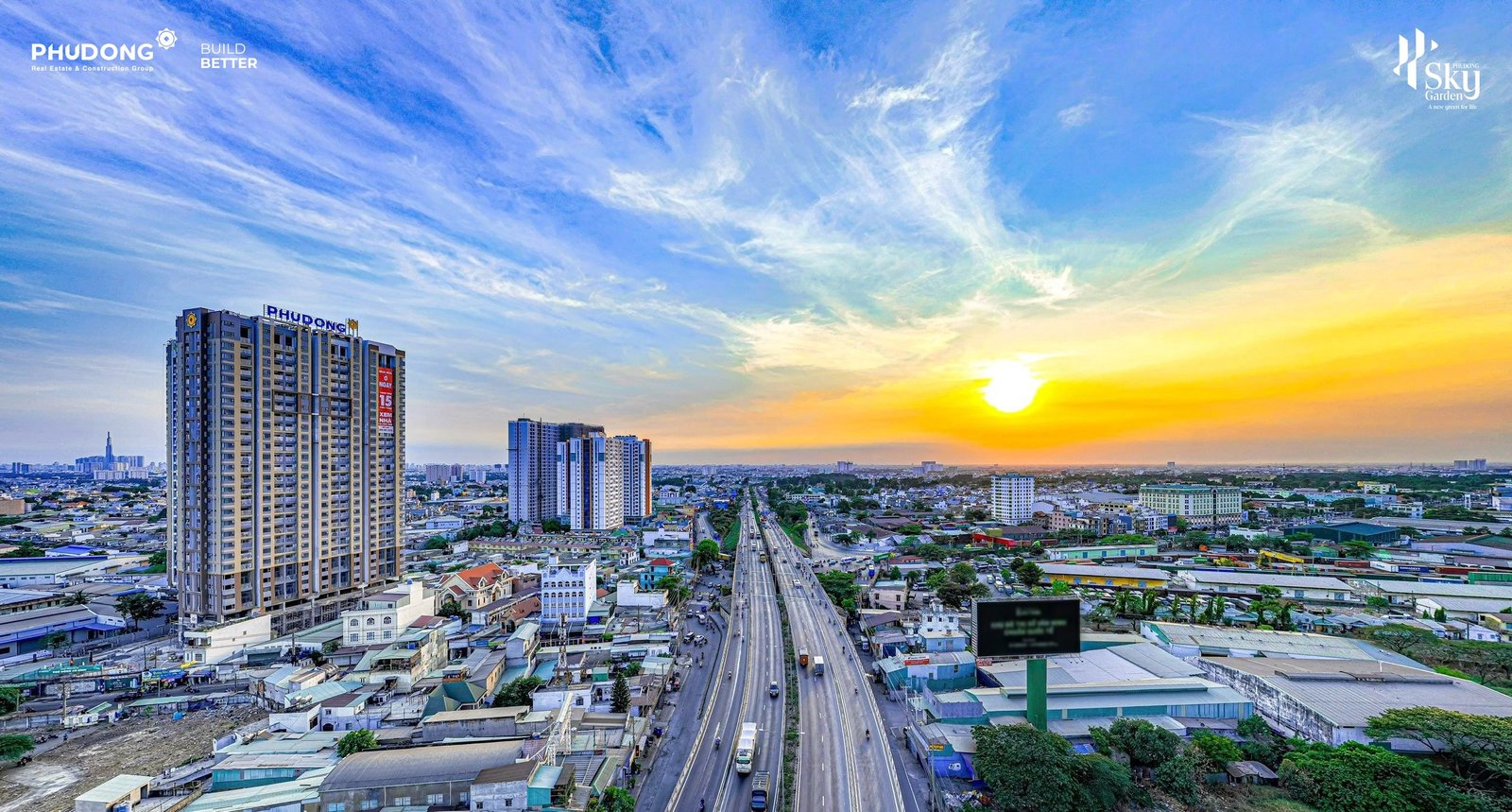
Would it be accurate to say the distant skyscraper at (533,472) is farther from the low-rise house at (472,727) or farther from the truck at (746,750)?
the truck at (746,750)

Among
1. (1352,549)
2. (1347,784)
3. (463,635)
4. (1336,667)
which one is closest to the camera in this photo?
(1347,784)

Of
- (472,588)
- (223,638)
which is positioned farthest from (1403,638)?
(223,638)

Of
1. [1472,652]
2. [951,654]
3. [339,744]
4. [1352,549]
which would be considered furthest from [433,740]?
[1352,549]

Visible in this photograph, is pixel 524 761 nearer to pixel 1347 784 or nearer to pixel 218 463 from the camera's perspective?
pixel 1347 784

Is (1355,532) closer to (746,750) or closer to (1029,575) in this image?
(1029,575)

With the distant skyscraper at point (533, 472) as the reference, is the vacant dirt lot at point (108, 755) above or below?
below

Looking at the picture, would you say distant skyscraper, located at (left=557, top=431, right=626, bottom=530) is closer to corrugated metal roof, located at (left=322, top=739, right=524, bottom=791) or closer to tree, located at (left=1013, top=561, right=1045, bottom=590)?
tree, located at (left=1013, top=561, right=1045, bottom=590)

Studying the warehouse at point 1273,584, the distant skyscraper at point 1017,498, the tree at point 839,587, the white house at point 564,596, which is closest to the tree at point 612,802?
the white house at point 564,596

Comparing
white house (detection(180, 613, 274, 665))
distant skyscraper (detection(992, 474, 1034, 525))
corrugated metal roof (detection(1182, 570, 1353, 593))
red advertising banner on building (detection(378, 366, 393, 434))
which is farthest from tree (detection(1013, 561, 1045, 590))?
white house (detection(180, 613, 274, 665))
